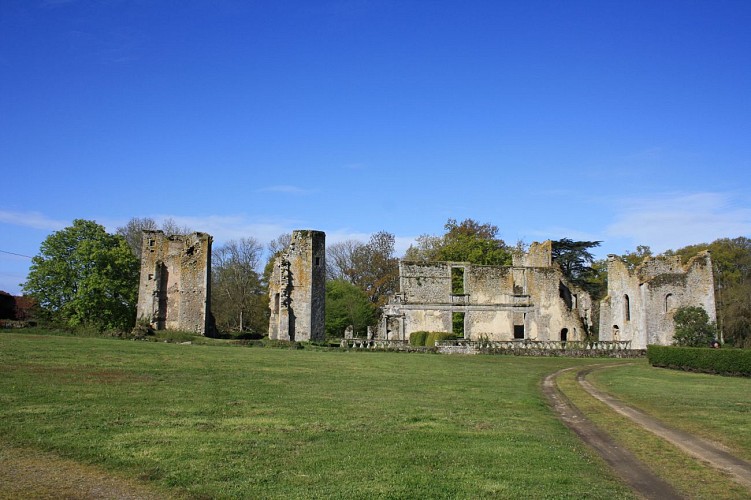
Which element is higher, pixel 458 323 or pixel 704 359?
pixel 458 323

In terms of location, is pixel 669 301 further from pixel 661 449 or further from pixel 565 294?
pixel 661 449

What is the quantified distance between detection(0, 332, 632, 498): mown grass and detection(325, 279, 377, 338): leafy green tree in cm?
4759

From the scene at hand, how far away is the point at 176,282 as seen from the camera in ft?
149

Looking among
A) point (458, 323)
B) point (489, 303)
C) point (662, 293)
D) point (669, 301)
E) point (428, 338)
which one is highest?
point (662, 293)

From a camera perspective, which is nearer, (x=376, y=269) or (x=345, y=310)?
(x=345, y=310)

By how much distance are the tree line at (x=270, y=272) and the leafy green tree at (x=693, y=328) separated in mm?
7866

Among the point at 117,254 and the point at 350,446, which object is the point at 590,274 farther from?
the point at 350,446

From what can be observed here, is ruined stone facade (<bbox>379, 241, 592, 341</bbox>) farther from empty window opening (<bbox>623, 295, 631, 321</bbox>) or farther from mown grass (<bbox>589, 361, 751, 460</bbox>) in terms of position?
mown grass (<bbox>589, 361, 751, 460</bbox>)

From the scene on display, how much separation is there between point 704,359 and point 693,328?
10.6m

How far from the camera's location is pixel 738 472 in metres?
10.9

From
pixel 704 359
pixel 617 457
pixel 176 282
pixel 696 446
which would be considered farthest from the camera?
pixel 176 282

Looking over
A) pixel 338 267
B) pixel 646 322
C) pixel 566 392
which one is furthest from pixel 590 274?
pixel 566 392

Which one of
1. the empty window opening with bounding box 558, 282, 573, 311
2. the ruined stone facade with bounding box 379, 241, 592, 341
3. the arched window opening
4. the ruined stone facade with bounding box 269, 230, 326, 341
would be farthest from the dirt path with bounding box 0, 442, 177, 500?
the empty window opening with bounding box 558, 282, 573, 311

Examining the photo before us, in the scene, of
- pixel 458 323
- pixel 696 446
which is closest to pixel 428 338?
pixel 458 323
